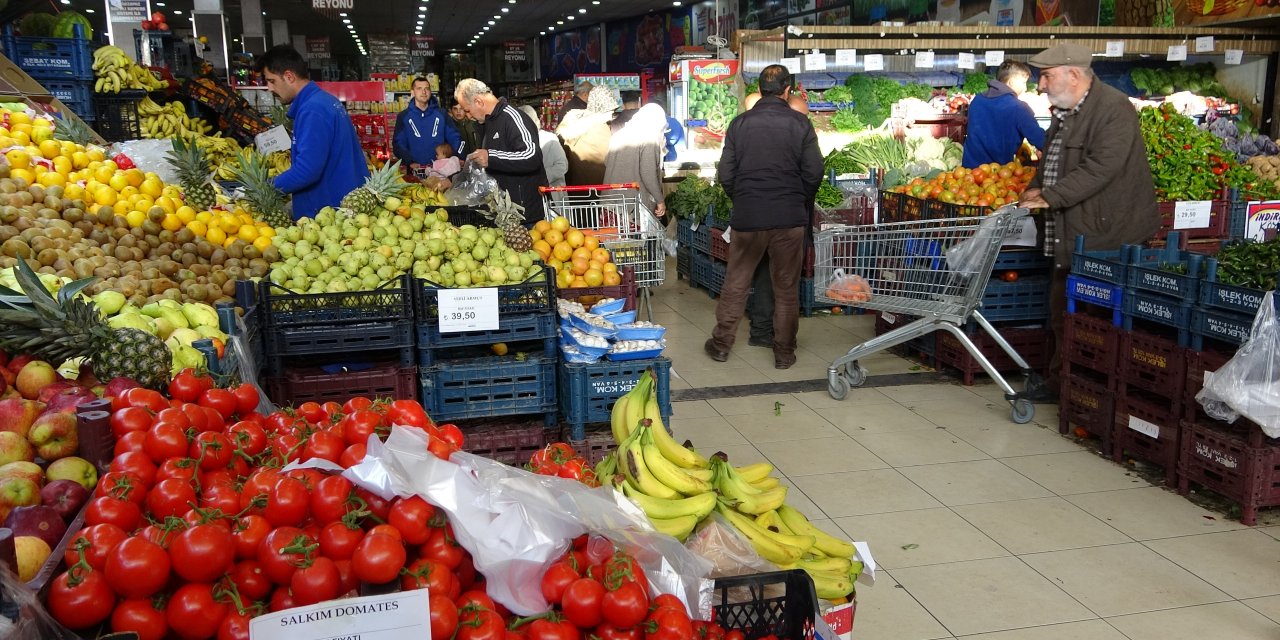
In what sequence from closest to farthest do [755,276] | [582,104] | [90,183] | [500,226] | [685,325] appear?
[90,183]
[500,226]
[755,276]
[685,325]
[582,104]

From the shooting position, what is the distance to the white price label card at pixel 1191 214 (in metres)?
5.81

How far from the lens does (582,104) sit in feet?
31.1

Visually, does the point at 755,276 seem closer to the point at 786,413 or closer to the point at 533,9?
the point at 786,413

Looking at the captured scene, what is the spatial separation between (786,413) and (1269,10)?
6.81 metres

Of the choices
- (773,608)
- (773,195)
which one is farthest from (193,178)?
(773,608)

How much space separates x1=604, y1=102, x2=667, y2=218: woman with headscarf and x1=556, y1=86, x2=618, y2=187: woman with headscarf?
0.22m

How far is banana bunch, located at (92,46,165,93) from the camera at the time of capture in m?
7.21

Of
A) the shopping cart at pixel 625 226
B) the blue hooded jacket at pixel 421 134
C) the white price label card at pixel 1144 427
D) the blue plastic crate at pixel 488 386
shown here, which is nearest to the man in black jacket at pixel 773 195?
the shopping cart at pixel 625 226

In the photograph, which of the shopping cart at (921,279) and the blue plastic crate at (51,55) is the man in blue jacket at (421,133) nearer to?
the blue plastic crate at (51,55)

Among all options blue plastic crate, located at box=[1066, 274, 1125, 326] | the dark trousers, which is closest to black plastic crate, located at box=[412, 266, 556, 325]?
the dark trousers

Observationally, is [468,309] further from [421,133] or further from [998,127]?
[421,133]

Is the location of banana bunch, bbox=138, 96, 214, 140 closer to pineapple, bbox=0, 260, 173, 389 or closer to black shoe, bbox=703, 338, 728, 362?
black shoe, bbox=703, 338, 728, 362

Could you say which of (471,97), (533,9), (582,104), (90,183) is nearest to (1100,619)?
(90,183)

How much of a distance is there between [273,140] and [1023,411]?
461 cm
